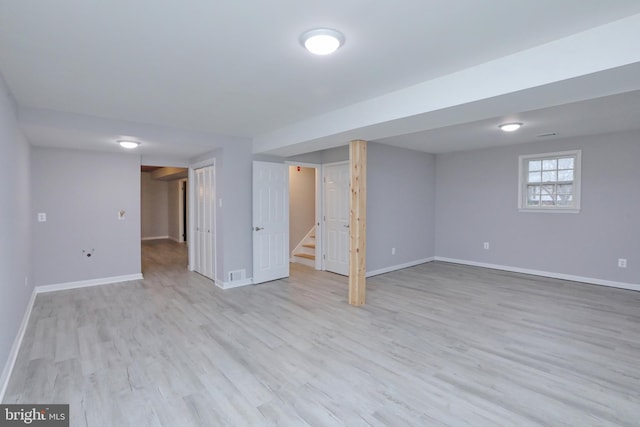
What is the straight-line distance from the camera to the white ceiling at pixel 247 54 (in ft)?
6.05

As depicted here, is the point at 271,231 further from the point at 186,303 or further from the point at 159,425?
the point at 159,425

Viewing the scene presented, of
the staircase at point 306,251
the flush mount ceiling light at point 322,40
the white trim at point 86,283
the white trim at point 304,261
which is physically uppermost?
the flush mount ceiling light at point 322,40

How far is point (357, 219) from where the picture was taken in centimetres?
420

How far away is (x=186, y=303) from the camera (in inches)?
174

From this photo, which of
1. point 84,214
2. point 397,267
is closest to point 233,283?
point 84,214

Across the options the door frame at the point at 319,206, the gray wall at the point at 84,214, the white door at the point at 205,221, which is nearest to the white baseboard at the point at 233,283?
the white door at the point at 205,221

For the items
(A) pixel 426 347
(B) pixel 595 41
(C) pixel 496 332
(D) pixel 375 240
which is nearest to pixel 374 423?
(A) pixel 426 347

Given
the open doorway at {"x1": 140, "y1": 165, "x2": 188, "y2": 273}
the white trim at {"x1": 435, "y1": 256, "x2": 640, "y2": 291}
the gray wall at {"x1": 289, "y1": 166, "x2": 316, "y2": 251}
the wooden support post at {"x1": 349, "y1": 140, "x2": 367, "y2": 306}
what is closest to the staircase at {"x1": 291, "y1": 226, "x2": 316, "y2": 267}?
the gray wall at {"x1": 289, "y1": 166, "x2": 316, "y2": 251}

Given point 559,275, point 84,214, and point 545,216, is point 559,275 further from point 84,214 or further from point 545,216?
point 84,214

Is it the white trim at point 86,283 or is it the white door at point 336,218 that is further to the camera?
the white door at point 336,218

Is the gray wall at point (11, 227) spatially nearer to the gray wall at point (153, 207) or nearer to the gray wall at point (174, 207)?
the gray wall at point (174, 207)

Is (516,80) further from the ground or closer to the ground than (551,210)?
further from the ground

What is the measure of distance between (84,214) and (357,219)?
4501 mm

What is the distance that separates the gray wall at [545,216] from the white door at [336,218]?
2649 mm
